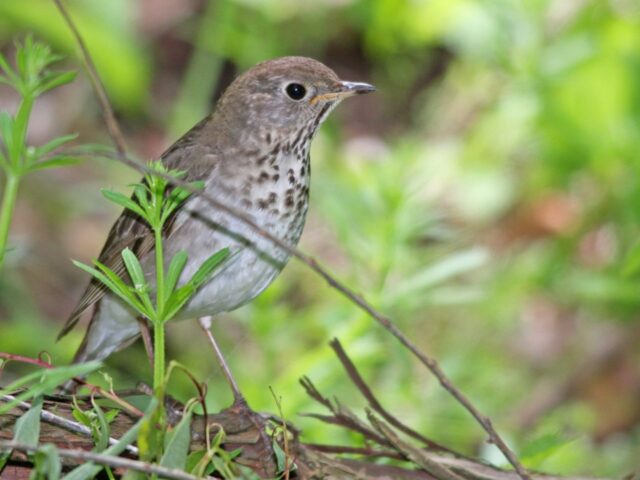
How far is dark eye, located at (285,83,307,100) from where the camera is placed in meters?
3.36

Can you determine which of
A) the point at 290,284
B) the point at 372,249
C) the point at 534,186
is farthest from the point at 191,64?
the point at 372,249

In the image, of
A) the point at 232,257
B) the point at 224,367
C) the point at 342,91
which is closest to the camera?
the point at 232,257

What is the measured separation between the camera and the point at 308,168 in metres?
3.29

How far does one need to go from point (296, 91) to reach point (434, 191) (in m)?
2.88

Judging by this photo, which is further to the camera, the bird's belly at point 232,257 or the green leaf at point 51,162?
Result: the bird's belly at point 232,257

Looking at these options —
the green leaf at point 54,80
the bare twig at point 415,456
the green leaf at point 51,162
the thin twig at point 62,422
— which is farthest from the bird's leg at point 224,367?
the green leaf at point 54,80

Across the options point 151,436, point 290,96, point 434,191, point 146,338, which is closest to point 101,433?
point 151,436

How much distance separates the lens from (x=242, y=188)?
10.2 feet

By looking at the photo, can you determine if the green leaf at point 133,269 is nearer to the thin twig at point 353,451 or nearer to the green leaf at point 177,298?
the green leaf at point 177,298

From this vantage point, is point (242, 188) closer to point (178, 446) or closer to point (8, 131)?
point (8, 131)

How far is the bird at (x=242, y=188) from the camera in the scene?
3.06 m

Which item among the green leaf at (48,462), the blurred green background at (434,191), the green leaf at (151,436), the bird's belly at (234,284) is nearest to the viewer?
the green leaf at (48,462)

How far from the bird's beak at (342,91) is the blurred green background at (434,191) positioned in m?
0.61

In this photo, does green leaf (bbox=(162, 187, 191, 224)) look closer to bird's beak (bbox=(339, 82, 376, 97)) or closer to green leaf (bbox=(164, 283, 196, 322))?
green leaf (bbox=(164, 283, 196, 322))
